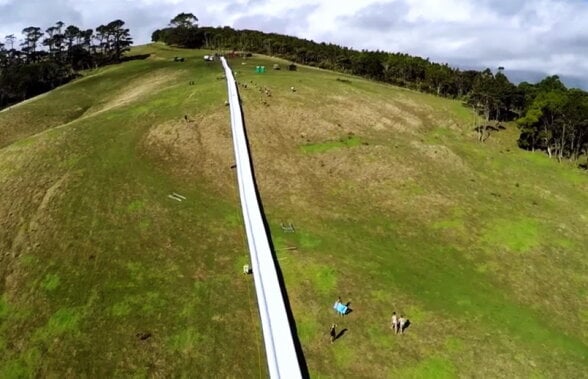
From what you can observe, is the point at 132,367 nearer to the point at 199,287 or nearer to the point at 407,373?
the point at 199,287

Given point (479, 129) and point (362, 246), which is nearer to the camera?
point (362, 246)

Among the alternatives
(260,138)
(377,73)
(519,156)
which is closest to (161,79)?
(260,138)

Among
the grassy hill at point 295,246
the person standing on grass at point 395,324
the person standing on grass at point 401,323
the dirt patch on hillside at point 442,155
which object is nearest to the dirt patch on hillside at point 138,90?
the grassy hill at point 295,246

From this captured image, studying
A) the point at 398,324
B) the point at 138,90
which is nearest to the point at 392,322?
the point at 398,324

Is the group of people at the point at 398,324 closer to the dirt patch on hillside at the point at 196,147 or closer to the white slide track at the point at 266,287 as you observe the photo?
the white slide track at the point at 266,287

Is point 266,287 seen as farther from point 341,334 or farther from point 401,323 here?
point 401,323

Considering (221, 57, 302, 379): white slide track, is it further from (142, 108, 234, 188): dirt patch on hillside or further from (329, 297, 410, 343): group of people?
(329, 297, 410, 343): group of people
